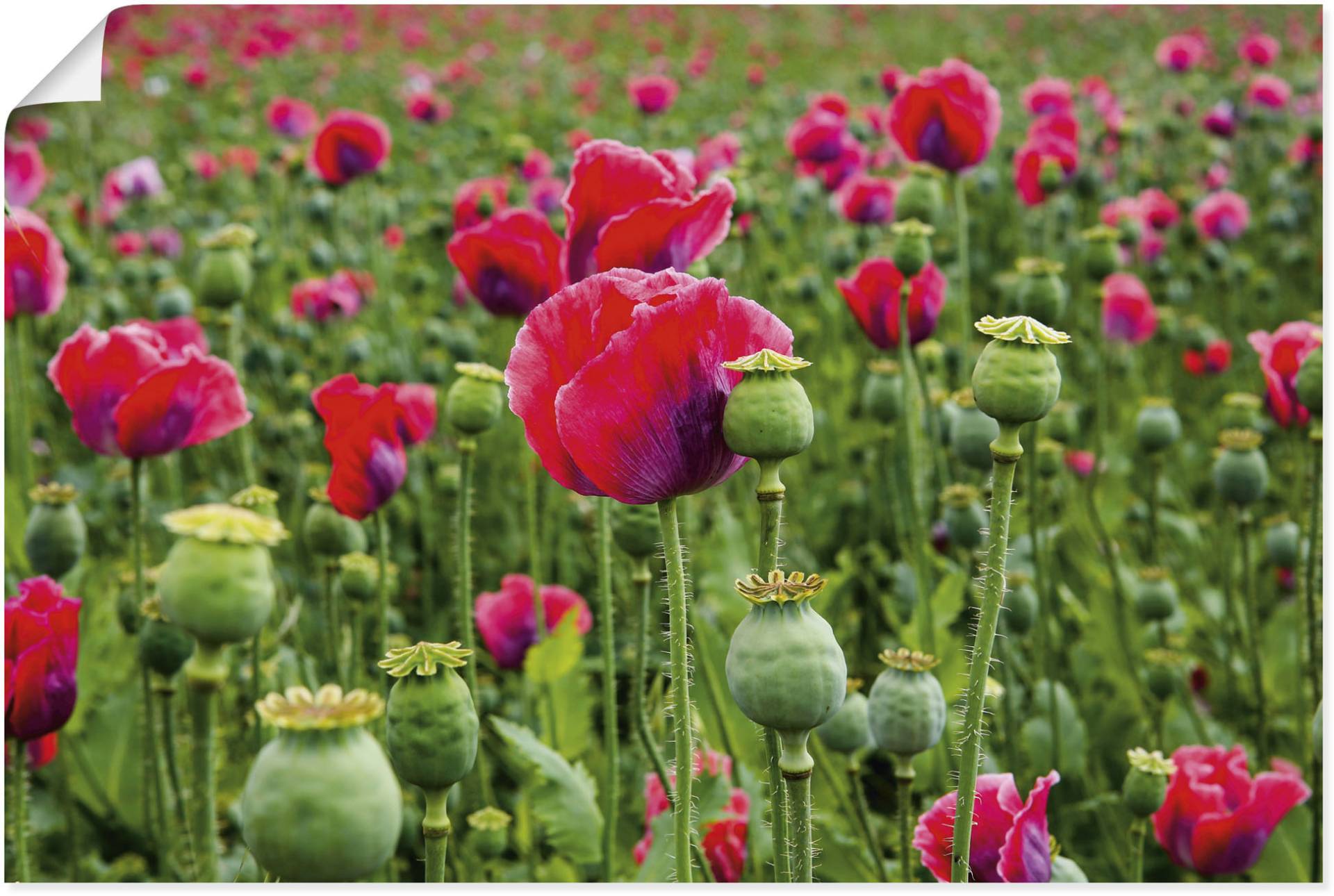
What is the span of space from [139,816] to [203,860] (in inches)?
11.0

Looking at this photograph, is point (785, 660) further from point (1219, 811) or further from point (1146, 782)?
point (1219, 811)

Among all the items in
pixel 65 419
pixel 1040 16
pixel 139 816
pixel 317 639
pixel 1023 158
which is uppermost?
pixel 1040 16

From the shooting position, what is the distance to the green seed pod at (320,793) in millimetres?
376

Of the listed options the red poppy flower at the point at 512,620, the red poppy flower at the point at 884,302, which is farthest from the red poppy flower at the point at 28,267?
the red poppy flower at the point at 884,302

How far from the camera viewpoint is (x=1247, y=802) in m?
0.82

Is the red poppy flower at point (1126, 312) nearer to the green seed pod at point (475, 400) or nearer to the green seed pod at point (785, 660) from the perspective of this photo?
the green seed pod at point (475, 400)

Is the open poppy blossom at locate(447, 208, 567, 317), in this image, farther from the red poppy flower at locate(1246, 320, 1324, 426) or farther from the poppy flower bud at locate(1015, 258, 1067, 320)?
the red poppy flower at locate(1246, 320, 1324, 426)

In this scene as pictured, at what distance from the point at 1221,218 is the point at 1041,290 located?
1.21 meters

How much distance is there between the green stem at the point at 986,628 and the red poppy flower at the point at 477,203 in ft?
3.57

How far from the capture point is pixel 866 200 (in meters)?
1.73

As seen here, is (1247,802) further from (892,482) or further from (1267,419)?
(1267,419)

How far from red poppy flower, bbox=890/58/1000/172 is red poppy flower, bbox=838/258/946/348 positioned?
4.6 inches

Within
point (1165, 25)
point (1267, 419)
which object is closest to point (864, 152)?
point (1165, 25)

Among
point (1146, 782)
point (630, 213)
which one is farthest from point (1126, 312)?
point (630, 213)
